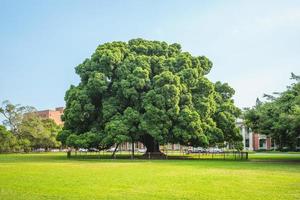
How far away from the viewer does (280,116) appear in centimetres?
2978

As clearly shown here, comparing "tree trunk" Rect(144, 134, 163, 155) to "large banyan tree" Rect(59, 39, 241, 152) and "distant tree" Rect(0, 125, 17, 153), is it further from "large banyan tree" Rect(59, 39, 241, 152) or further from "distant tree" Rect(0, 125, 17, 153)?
"distant tree" Rect(0, 125, 17, 153)

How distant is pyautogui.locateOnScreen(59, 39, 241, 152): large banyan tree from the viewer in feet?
121

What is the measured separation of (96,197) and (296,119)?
19.7m

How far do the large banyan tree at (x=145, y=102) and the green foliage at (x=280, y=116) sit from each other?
545 centimetres

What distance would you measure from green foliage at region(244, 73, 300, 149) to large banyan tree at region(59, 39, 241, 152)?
5.45 metres

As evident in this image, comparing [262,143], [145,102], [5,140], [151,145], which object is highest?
[145,102]

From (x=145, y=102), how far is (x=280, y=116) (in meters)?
13.1

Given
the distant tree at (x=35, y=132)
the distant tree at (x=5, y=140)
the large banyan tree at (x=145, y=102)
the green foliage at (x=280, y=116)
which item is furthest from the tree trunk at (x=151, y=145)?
the distant tree at (x=35, y=132)

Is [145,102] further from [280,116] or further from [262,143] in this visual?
[262,143]

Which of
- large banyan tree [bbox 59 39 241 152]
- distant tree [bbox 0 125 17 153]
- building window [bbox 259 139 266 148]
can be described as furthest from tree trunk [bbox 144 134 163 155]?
building window [bbox 259 139 266 148]

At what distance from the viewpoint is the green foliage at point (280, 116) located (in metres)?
29.6

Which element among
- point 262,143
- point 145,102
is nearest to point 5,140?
point 145,102

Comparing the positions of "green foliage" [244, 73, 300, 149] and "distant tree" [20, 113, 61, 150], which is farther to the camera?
"distant tree" [20, 113, 61, 150]

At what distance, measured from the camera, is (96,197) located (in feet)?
40.1
